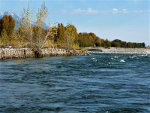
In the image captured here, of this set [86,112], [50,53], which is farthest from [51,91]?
[50,53]

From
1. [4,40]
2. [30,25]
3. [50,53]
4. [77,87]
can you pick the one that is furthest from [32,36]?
[77,87]

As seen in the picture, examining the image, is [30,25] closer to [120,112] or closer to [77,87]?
[77,87]

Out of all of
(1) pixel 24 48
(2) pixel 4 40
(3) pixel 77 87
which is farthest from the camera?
(2) pixel 4 40

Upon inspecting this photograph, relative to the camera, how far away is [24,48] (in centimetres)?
5072

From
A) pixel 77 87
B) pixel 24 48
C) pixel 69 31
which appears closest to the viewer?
pixel 77 87

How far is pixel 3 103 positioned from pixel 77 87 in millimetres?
5158

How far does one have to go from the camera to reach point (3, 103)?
10.9m

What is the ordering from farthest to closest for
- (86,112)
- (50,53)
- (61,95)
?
(50,53), (61,95), (86,112)

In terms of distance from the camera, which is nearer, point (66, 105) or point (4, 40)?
point (66, 105)

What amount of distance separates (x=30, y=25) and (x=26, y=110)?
42.5 m

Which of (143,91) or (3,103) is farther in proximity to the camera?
(143,91)

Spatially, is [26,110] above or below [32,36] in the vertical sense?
below

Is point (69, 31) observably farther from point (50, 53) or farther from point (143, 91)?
point (143, 91)

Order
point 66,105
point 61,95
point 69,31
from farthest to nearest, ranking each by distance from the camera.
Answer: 1. point 69,31
2. point 61,95
3. point 66,105
